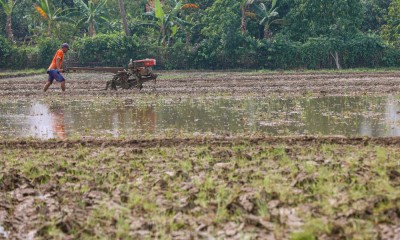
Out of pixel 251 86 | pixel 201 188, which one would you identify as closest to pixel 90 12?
pixel 251 86

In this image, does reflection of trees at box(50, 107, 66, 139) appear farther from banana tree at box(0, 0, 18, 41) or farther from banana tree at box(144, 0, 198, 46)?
banana tree at box(0, 0, 18, 41)

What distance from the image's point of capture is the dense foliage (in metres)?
33.1

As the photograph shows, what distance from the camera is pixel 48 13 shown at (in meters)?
36.6

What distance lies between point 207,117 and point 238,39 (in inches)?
772

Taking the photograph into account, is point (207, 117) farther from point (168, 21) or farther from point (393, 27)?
point (393, 27)

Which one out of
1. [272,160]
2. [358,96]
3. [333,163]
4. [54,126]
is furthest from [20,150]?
[358,96]

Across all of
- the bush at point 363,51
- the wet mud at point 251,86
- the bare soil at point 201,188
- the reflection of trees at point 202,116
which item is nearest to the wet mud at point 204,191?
the bare soil at point 201,188

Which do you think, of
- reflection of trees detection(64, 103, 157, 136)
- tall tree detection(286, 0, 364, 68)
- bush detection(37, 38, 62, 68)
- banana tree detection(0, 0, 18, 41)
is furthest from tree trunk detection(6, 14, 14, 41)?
reflection of trees detection(64, 103, 157, 136)

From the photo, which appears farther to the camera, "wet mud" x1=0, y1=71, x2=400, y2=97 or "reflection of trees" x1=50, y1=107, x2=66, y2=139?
"wet mud" x1=0, y1=71, x2=400, y2=97

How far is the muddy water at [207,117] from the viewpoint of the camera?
1230cm

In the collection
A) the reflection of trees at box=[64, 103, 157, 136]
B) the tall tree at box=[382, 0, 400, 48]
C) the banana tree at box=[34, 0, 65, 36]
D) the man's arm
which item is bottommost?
the reflection of trees at box=[64, 103, 157, 136]

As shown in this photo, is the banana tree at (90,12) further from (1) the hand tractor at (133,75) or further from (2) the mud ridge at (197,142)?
(2) the mud ridge at (197,142)

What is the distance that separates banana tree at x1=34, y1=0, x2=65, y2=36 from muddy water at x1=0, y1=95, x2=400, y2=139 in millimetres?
18421

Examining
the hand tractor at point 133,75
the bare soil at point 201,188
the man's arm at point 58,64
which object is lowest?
the bare soil at point 201,188
